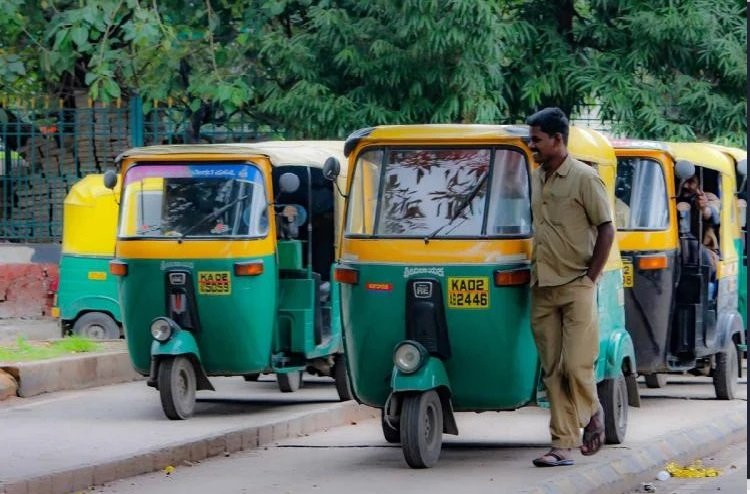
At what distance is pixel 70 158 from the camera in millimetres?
20922

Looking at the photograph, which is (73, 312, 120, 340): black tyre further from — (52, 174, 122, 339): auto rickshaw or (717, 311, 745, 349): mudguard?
(717, 311, 745, 349): mudguard

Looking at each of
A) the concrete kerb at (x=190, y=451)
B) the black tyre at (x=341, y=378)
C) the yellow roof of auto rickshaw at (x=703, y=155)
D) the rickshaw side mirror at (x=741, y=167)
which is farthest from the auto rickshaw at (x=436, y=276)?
the rickshaw side mirror at (x=741, y=167)

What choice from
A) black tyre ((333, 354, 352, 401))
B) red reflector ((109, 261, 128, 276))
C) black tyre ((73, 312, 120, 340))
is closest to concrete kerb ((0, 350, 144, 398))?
red reflector ((109, 261, 128, 276))

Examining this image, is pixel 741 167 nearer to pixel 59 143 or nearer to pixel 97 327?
pixel 97 327

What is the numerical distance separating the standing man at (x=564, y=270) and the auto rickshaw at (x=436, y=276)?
236 millimetres

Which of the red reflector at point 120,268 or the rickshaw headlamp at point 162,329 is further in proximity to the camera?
the red reflector at point 120,268

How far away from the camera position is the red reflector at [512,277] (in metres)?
9.38

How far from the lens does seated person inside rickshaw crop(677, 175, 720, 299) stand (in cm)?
1353

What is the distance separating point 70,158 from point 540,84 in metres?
5.95

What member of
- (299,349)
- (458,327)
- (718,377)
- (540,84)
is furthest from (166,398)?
(540,84)

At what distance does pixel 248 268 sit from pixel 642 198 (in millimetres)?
3124

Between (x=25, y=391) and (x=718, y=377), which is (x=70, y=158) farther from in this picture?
(x=718, y=377)

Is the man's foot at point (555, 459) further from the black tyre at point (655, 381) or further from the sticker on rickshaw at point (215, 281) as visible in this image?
the black tyre at point (655, 381)

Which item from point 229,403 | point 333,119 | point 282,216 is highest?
point 333,119
